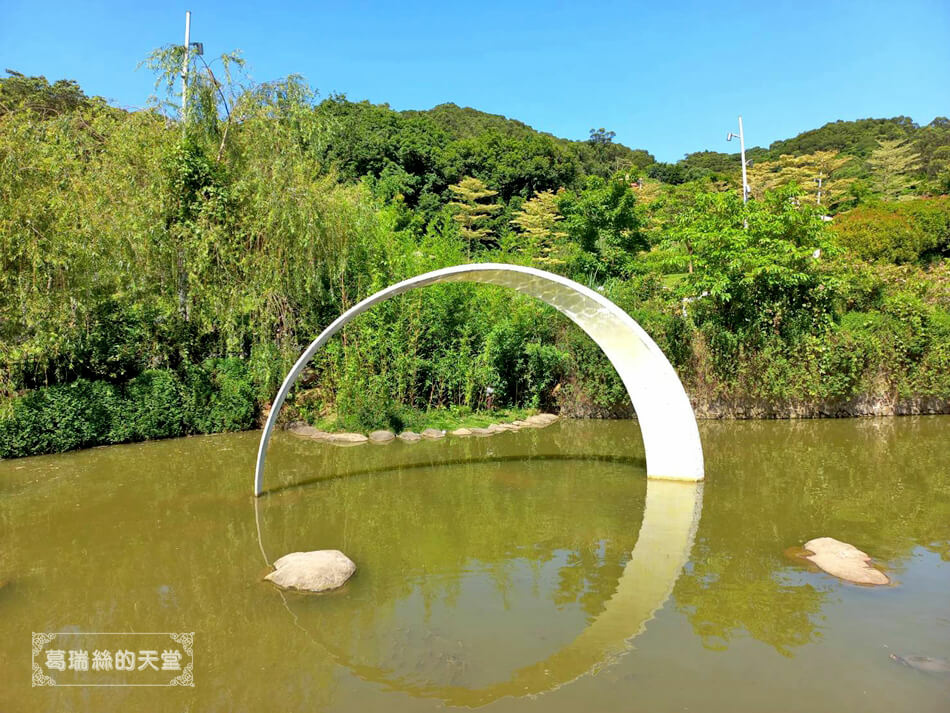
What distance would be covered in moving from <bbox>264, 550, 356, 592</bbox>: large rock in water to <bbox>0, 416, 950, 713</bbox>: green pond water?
0.43ft

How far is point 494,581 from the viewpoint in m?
5.32

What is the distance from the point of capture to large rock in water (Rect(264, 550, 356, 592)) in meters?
5.17

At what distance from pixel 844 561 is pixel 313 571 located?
4.63 m

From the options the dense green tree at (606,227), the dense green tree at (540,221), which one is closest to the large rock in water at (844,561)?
the dense green tree at (606,227)

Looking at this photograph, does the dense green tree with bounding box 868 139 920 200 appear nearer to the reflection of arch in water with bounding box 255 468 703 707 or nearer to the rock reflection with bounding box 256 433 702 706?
the rock reflection with bounding box 256 433 702 706

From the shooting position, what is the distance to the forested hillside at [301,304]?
9742mm

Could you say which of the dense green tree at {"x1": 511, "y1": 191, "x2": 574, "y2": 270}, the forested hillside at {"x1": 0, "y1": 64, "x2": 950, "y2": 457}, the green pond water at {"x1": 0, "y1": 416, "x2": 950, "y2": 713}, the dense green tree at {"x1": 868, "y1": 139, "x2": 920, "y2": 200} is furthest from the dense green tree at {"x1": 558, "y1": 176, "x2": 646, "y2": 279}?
the dense green tree at {"x1": 868, "y1": 139, "x2": 920, "y2": 200}

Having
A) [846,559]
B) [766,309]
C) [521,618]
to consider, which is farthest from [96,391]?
[766,309]

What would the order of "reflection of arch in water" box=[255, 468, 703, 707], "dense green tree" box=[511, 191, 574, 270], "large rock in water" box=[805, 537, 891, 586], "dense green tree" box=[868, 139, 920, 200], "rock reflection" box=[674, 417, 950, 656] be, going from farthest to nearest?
"dense green tree" box=[868, 139, 920, 200] < "dense green tree" box=[511, 191, 574, 270] < "large rock in water" box=[805, 537, 891, 586] < "rock reflection" box=[674, 417, 950, 656] < "reflection of arch in water" box=[255, 468, 703, 707]

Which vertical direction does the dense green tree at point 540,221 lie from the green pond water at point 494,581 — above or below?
above

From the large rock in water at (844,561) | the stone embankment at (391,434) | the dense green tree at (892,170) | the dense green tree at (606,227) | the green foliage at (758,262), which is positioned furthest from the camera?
the dense green tree at (892,170)

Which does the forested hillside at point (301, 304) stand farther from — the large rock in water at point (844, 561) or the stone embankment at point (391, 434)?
the large rock in water at point (844, 561)

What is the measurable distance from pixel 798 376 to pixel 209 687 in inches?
443

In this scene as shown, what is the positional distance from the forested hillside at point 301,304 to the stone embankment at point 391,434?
0.35 m
